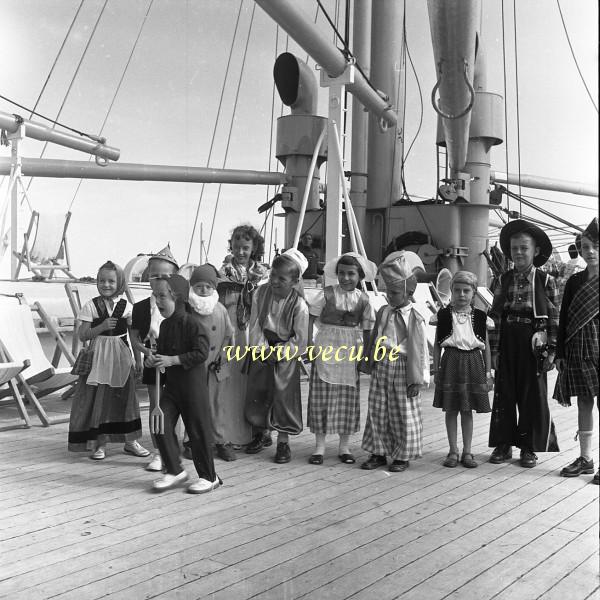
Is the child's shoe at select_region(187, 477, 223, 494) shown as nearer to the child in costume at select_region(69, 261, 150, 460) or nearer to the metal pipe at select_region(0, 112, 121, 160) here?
the child in costume at select_region(69, 261, 150, 460)

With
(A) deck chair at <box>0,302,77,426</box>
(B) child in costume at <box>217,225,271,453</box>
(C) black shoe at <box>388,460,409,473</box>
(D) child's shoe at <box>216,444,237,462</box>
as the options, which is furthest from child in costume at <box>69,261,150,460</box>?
(C) black shoe at <box>388,460,409,473</box>

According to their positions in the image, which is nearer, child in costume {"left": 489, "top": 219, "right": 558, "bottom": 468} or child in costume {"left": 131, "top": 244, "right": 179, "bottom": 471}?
child in costume {"left": 131, "top": 244, "right": 179, "bottom": 471}

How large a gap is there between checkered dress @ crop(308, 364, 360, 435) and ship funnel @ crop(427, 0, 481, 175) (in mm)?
1986

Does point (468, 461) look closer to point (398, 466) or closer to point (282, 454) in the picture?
point (398, 466)

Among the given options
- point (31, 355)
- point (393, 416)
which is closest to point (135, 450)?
point (31, 355)

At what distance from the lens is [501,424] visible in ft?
11.7

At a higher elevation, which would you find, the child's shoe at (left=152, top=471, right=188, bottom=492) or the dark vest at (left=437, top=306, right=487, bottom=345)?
the dark vest at (left=437, top=306, right=487, bottom=345)

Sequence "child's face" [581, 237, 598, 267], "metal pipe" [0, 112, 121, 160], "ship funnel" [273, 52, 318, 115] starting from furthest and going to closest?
A: "ship funnel" [273, 52, 318, 115], "metal pipe" [0, 112, 121, 160], "child's face" [581, 237, 598, 267]

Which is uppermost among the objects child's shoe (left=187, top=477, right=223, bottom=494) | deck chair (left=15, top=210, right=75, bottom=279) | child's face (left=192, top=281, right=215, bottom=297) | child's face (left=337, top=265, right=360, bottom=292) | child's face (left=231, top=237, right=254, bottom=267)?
deck chair (left=15, top=210, right=75, bottom=279)

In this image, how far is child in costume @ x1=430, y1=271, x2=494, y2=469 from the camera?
11.6 feet

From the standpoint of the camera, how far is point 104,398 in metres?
3.63

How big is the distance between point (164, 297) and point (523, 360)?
5.97 feet

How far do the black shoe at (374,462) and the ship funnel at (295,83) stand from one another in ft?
21.3

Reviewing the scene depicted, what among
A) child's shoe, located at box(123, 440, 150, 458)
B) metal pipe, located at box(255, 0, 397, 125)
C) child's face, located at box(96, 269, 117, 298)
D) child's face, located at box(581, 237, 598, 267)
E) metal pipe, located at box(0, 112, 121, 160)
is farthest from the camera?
metal pipe, located at box(255, 0, 397, 125)
